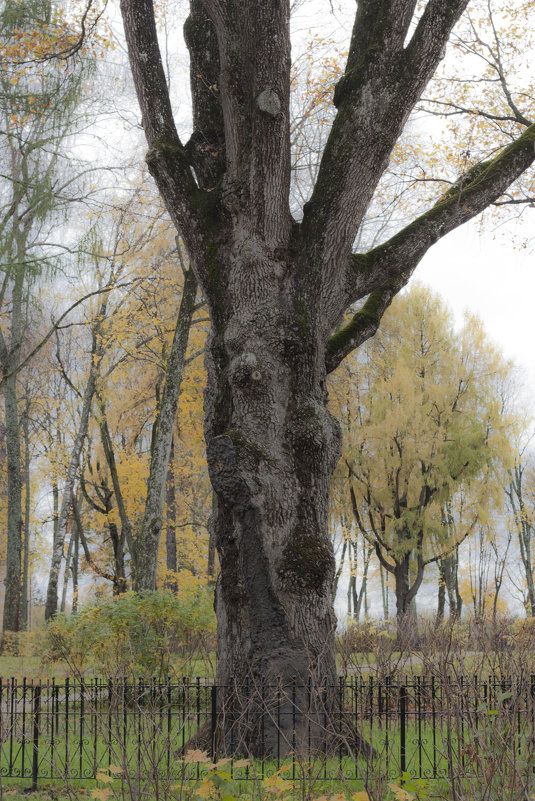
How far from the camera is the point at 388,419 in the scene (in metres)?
17.7

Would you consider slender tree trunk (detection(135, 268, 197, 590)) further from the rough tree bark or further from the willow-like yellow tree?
the willow-like yellow tree

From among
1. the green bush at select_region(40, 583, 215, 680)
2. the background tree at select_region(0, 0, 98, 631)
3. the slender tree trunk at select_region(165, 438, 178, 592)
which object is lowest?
the green bush at select_region(40, 583, 215, 680)

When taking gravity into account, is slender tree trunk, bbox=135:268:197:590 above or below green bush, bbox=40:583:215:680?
above

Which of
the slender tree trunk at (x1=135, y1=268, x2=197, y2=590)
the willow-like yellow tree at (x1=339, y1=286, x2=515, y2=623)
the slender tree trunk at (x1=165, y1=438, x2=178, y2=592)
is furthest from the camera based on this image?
the slender tree trunk at (x1=165, y1=438, x2=178, y2=592)

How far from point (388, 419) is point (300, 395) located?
1207cm

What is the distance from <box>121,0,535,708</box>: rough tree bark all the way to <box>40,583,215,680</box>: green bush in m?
3.91

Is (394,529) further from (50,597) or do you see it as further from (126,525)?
(50,597)

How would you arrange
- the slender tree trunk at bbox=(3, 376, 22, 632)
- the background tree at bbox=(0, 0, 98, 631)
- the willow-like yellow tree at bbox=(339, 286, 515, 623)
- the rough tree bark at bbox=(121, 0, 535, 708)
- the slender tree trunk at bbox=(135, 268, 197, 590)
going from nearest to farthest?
1. the rough tree bark at bbox=(121, 0, 535, 708)
2. the background tree at bbox=(0, 0, 98, 631)
3. the slender tree trunk at bbox=(135, 268, 197, 590)
4. the willow-like yellow tree at bbox=(339, 286, 515, 623)
5. the slender tree trunk at bbox=(3, 376, 22, 632)

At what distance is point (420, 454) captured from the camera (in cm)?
1762

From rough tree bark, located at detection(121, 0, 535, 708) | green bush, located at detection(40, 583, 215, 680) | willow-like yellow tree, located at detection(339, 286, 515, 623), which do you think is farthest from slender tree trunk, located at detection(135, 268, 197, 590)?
willow-like yellow tree, located at detection(339, 286, 515, 623)

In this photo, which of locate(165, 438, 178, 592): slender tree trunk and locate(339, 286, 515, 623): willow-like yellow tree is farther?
locate(165, 438, 178, 592): slender tree trunk

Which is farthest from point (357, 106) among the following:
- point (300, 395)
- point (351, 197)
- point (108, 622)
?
point (108, 622)

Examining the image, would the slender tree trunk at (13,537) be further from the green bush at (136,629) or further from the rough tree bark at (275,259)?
the rough tree bark at (275,259)

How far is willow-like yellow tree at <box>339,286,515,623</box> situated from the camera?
17750mm
